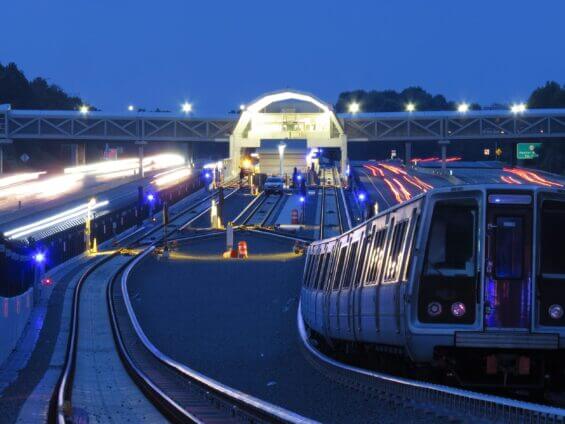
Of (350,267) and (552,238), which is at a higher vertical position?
(552,238)

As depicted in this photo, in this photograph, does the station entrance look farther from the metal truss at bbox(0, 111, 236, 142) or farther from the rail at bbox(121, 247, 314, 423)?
the rail at bbox(121, 247, 314, 423)

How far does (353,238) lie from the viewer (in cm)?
1905

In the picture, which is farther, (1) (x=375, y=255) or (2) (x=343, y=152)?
(2) (x=343, y=152)

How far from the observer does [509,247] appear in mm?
13297

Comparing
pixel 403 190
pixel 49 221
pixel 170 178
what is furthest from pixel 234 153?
pixel 49 221

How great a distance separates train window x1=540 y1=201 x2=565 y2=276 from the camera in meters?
13.2

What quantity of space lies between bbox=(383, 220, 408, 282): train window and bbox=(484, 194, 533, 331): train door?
1.28 metres

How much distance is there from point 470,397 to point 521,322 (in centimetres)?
144

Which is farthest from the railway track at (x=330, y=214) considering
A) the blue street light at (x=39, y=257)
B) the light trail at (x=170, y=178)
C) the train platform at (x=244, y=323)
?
the blue street light at (x=39, y=257)

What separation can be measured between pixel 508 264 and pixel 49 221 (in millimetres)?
44248

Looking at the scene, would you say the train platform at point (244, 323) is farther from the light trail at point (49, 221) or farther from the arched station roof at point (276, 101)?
the arched station roof at point (276, 101)

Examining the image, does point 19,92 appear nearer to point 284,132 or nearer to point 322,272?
point 284,132

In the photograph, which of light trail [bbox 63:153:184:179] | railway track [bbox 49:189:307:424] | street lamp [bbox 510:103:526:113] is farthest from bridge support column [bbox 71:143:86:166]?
railway track [bbox 49:189:307:424]

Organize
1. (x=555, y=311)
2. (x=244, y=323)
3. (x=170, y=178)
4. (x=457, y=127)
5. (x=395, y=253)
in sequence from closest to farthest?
1. (x=555, y=311)
2. (x=395, y=253)
3. (x=244, y=323)
4. (x=170, y=178)
5. (x=457, y=127)
